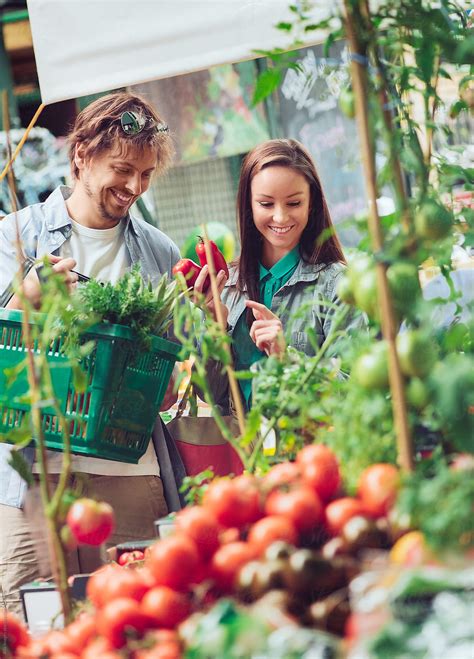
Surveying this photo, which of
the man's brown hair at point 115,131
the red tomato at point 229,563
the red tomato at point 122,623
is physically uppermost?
the man's brown hair at point 115,131

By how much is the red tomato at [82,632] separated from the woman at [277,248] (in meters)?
1.47

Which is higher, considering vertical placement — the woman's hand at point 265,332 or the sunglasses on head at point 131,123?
the sunglasses on head at point 131,123

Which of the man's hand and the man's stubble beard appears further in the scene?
the man's stubble beard

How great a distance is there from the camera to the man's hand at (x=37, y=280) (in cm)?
233

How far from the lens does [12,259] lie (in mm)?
2781

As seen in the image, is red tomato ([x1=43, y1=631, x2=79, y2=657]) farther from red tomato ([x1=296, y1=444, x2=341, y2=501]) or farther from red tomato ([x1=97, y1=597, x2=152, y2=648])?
red tomato ([x1=296, y1=444, x2=341, y2=501])

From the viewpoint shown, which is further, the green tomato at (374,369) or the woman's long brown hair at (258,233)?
the woman's long brown hair at (258,233)

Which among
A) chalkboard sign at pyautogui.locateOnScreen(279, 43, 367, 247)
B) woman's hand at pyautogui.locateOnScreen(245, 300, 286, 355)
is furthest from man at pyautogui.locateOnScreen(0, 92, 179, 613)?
chalkboard sign at pyautogui.locateOnScreen(279, 43, 367, 247)

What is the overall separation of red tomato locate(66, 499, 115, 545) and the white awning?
1442 mm

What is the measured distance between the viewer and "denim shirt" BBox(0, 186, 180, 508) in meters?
2.73

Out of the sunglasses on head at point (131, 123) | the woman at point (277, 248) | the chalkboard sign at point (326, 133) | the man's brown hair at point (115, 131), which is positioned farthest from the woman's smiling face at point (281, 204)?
the chalkboard sign at point (326, 133)

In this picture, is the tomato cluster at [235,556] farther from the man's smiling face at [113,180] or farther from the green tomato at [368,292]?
the man's smiling face at [113,180]

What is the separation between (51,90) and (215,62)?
515 mm

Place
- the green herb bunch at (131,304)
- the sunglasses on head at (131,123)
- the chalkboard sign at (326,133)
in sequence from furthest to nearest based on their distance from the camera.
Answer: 1. the chalkboard sign at (326,133)
2. the sunglasses on head at (131,123)
3. the green herb bunch at (131,304)
